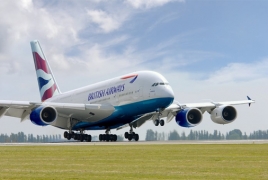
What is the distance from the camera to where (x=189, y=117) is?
53.2 metres

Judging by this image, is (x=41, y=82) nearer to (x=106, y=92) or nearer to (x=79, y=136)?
(x=79, y=136)

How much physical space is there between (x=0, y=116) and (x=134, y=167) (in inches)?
1402

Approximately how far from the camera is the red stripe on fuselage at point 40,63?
231ft

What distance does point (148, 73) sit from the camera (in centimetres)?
4866

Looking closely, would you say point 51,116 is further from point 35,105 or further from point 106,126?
point 106,126

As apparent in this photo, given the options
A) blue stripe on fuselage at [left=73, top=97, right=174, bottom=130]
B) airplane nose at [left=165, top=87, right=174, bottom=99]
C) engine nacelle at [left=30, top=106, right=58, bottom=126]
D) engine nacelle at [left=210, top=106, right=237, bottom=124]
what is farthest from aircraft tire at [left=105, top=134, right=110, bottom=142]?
engine nacelle at [left=210, top=106, right=237, bottom=124]

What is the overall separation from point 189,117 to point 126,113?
23.6 feet

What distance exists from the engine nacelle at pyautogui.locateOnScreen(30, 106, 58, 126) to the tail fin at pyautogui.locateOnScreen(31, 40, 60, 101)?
20122 millimetres

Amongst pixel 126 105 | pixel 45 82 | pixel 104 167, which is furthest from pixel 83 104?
pixel 104 167

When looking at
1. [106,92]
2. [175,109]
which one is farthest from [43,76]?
[175,109]

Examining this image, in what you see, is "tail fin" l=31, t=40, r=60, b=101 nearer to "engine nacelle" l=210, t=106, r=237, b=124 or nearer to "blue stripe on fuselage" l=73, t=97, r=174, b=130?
"blue stripe on fuselage" l=73, t=97, r=174, b=130

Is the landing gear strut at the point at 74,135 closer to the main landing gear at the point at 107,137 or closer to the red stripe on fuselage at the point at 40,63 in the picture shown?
the main landing gear at the point at 107,137

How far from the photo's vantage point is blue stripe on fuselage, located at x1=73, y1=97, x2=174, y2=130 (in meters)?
47.0

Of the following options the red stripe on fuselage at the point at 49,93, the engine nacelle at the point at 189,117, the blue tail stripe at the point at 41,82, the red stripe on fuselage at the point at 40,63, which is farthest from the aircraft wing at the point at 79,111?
the red stripe on fuselage at the point at 40,63
